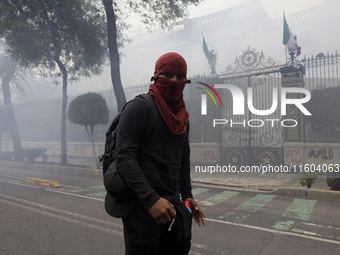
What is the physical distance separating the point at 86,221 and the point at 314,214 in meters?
4.46

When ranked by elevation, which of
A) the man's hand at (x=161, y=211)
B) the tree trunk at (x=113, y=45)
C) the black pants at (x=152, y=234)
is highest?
the tree trunk at (x=113, y=45)

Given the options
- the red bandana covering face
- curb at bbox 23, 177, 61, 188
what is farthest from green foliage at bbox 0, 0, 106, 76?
the red bandana covering face

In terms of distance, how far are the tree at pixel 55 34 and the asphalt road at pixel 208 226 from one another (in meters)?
9.32

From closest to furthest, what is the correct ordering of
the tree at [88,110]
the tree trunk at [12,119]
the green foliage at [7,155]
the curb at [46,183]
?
the curb at [46,183]
the tree at [88,110]
the tree trunk at [12,119]
the green foliage at [7,155]

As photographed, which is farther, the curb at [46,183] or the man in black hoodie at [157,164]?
the curb at [46,183]

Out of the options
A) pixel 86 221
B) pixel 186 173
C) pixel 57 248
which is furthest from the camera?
pixel 86 221

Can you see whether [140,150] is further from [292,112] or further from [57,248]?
Answer: [292,112]

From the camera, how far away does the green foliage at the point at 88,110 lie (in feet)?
45.4

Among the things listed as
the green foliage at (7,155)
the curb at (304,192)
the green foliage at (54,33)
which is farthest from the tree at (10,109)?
the curb at (304,192)

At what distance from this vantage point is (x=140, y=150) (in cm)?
161

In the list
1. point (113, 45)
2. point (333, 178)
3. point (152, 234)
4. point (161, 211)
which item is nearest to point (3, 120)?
point (113, 45)

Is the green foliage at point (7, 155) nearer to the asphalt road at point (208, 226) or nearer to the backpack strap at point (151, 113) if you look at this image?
the asphalt road at point (208, 226)

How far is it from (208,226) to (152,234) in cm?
328

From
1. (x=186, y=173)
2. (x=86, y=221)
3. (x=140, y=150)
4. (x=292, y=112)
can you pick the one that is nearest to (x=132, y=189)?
(x=140, y=150)
